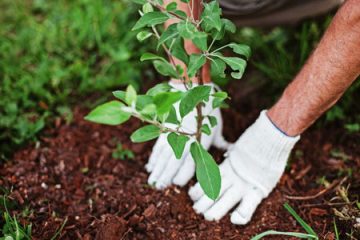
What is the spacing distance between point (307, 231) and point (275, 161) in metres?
0.27

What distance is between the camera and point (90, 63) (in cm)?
229

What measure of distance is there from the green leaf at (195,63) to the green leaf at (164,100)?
5.4 inches

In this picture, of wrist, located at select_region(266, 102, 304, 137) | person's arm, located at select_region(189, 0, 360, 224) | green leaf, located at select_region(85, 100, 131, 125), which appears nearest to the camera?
green leaf, located at select_region(85, 100, 131, 125)

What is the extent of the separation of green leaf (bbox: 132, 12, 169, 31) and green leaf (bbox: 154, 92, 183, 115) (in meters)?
0.22

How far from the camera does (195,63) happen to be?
1.21m

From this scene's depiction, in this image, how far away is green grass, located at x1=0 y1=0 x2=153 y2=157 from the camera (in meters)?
2.03

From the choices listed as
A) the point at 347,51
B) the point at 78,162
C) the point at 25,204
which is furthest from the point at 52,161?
the point at 347,51

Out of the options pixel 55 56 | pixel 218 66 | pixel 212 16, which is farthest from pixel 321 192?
pixel 55 56

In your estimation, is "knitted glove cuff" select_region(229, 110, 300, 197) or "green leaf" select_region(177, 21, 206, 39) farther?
"knitted glove cuff" select_region(229, 110, 300, 197)

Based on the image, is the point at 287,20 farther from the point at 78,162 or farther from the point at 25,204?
the point at 25,204

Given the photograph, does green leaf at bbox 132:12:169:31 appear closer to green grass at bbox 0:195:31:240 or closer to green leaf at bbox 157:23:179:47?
green leaf at bbox 157:23:179:47

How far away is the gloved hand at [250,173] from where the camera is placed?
157cm

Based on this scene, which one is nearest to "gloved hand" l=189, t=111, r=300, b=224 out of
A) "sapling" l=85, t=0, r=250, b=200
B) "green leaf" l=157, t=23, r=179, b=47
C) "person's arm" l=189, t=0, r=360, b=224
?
"person's arm" l=189, t=0, r=360, b=224

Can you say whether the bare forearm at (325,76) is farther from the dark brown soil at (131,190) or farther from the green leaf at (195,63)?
the green leaf at (195,63)
